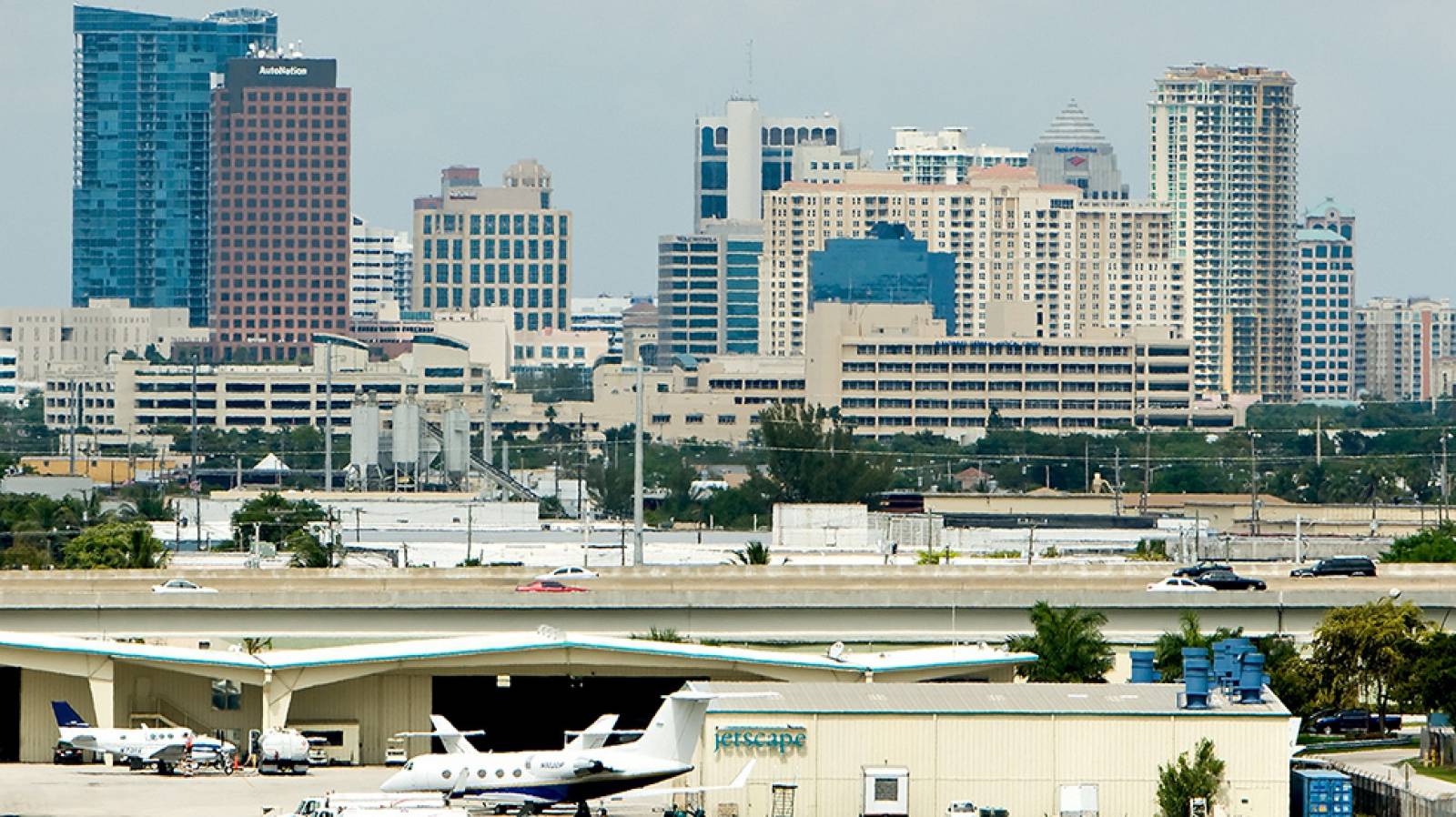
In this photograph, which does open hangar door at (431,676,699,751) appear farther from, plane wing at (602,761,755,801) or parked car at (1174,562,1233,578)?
parked car at (1174,562,1233,578)

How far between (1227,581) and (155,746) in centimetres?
3182

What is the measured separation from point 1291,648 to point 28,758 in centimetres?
3093

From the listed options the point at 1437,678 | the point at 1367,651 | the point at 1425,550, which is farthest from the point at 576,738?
the point at 1425,550

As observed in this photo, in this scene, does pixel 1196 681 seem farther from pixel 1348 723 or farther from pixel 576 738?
pixel 1348 723

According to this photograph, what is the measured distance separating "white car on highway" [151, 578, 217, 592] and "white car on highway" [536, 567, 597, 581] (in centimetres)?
975

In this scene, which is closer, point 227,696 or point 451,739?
point 451,739

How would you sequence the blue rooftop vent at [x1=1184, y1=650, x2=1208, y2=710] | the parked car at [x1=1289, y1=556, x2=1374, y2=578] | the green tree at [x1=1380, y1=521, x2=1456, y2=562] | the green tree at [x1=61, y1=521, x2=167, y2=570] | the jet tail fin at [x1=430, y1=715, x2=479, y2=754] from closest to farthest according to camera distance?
the blue rooftop vent at [x1=1184, y1=650, x2=1208, y2=710] < the jet tail fin at [x1=430, y1=715, x2=479, y2=754] < the parked car at [x1=1289, y1=556, x2=1374, y2=578] < the green tree at [x1=61, y1=521, x2=167, y2=570] < the green tree at [x1=1380, y1=521, x2=1456, y2=562]

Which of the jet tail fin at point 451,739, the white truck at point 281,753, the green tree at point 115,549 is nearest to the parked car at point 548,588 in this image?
the white truck at point 281,753

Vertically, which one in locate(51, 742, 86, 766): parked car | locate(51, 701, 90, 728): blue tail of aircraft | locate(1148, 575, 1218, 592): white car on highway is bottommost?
locate(51, 742, 86, 766): parked car

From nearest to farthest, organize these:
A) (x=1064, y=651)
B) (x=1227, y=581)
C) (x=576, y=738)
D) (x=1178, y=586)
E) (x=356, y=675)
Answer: (x=576, y=738), (x=356, y=675), (x=1064, y=651), (x=1178, y=586), (x=1227, y=581)

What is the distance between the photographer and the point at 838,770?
61.6 metres

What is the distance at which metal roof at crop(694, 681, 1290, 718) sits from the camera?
6184 cm

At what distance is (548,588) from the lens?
85.2 m

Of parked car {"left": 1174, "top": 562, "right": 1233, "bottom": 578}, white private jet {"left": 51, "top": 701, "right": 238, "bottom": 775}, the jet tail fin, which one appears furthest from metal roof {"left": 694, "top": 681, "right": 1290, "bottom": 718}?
parked car {"left": 1174, "top": 562, "right": 1233, "bottom": 578}
